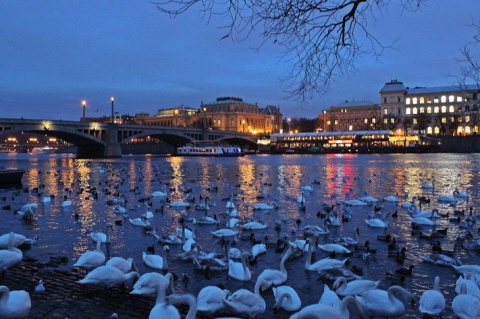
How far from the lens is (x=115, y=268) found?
9102mm

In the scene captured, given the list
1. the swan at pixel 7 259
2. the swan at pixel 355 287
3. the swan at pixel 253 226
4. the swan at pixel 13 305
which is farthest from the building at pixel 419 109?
the swan at pixel 13 305

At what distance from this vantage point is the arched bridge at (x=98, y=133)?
254 ft

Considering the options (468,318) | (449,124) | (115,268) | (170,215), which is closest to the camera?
(468,318)

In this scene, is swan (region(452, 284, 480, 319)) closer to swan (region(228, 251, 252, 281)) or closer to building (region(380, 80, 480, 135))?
swan (region(228, 251, 252, 281))

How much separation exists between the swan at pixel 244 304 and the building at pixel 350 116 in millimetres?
158109

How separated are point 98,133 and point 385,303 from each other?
302 feet

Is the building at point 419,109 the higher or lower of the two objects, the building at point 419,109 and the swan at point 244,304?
the higher

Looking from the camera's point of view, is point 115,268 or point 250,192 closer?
point 115,268

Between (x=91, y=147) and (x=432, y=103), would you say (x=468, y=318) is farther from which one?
(x=432, y=103)

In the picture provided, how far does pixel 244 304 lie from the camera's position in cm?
795

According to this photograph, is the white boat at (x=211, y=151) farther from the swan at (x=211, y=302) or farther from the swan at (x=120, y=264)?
the swan at (x=211, y=302)

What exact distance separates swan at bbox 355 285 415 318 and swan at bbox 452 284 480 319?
70 cm

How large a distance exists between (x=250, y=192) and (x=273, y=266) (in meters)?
17.4

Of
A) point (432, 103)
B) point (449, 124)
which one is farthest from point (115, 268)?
point (432, 103)
